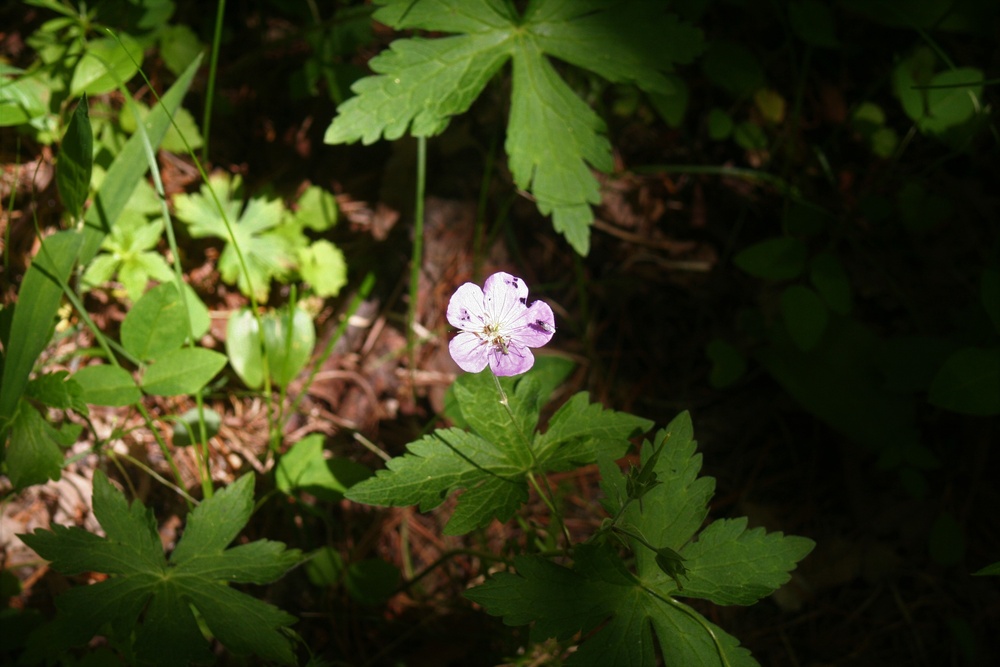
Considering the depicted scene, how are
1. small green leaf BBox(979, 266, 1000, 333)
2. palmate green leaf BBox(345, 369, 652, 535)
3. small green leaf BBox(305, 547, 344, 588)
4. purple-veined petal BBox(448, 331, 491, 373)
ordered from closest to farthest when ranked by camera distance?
purple-veined petal BBox(448, 331, 491, 373), palmate green leaf BBox(345, 369, 652, 535), small green leaf BBox(979, 266, 1000, 333), small green leaf BBox(305, 547, 344, 588)

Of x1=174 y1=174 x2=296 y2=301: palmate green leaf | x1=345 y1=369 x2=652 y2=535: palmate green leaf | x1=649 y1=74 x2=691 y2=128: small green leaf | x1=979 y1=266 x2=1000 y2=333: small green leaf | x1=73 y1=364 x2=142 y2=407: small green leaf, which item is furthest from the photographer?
x1=649 y1=74 x2=691 y2=128: small green leaf

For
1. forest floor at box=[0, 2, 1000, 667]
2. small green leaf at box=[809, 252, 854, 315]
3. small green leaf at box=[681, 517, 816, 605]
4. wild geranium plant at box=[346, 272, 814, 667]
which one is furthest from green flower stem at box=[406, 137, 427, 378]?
small green leaf at box=[809, 252, 854, 315]

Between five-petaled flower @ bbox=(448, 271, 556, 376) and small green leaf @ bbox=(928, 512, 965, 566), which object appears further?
small green leaf @ bbox=(928, 512, 965, 566)

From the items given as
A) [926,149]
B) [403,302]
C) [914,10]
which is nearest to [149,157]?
[403,302]

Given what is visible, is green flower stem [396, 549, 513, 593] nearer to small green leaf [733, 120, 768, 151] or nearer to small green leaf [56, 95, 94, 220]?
small green leaf [56, 95, 94, 220]

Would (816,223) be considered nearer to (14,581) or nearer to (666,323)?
(666,323)

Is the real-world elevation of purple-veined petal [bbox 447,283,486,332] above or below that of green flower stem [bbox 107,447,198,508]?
above

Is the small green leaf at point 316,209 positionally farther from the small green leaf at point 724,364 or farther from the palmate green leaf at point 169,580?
the small green leaf at point 724,364
